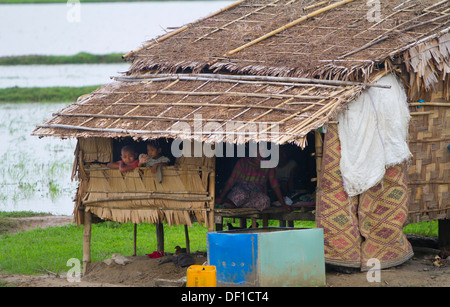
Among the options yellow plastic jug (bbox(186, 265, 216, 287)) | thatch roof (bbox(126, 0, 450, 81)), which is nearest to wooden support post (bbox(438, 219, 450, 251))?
thatch roof (bbox(126, 0, 450, 81))

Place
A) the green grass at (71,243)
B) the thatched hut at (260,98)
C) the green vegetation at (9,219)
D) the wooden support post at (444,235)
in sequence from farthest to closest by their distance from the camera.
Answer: the green vegetation at (9,219)
the wooden support post at (444,235)
the green grass at (71,243)
the thatched hut at (260,98)

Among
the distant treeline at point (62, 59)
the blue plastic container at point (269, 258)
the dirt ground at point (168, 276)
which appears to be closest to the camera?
the blue plastic container at point (269, 258)

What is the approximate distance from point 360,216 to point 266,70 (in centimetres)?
199

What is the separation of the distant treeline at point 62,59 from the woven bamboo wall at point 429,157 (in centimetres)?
1604

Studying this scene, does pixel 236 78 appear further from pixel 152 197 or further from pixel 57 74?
pixel 57 74

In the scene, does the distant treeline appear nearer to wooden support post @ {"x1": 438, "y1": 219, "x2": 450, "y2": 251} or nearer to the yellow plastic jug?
wooden support post @ {"x1": 438, "y1": 219, "x2": 450, "y2": 251}

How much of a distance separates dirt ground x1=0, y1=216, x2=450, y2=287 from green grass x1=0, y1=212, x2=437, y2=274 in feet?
2.04

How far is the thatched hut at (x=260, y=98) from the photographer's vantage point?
768cm

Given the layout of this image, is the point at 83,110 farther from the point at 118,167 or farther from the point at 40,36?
the point at 40,36

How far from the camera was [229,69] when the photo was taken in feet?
28.3

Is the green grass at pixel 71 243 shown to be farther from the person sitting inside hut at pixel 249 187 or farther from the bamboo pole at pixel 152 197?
the person sitting inside hut at pixel 249 187

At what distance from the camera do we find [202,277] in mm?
6691

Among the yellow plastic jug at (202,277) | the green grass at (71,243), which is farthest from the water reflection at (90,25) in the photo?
the yellow plastic jug at (202,277)

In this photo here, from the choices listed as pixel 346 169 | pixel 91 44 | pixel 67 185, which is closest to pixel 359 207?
pixel 346 169
